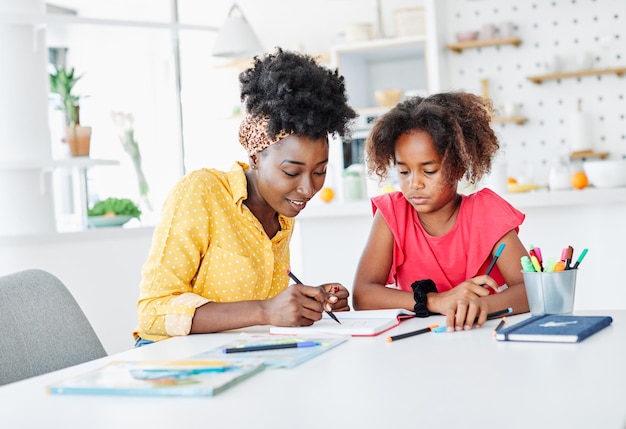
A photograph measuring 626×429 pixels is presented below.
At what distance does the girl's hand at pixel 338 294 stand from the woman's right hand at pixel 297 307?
2.5 inches

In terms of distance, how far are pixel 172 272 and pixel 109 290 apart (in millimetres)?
1891

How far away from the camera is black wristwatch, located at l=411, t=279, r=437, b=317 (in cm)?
163

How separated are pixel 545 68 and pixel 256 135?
402cm

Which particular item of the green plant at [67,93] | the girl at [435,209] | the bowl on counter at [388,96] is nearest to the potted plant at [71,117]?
the green plant at [67,93]

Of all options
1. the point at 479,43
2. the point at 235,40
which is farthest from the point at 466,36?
the point at 235,40

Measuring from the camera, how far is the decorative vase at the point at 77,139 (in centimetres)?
355

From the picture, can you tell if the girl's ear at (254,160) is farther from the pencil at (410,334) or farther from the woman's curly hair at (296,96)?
the pencil at (410,334)

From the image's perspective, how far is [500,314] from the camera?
153cm

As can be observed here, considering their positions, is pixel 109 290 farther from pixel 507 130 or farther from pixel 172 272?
pixel 507 130

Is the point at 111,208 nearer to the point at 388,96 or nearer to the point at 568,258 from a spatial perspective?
the point at 568,258

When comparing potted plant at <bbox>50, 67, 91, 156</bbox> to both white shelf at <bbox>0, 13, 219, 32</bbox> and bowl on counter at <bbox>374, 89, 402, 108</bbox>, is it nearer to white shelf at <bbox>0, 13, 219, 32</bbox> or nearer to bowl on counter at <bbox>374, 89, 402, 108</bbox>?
white shelf at <bbox>0, 13, 219, 32</bbox>

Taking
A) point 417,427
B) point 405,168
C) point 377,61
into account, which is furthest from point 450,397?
point 377,61

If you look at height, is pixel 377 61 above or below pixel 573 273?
above

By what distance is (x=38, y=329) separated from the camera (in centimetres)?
148
